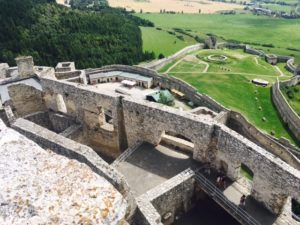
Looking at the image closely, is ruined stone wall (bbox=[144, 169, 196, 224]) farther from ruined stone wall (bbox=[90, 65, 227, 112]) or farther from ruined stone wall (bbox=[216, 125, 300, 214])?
ruined stone wall (bbox=[90, 65, 227, 112])

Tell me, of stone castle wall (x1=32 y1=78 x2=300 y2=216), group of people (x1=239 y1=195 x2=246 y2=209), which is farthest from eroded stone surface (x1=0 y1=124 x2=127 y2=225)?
group of people (x1=239 y1=195 x2=246 y2=209)

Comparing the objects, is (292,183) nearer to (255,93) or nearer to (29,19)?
(255,93)

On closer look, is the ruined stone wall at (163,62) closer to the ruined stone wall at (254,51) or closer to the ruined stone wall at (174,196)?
the ruined stone wall at (254,51)

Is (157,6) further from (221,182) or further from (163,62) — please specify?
(221,182)

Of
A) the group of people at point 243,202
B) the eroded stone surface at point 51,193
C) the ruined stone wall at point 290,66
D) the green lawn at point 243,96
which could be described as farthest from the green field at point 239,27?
the eroded stone surface at point 51,193

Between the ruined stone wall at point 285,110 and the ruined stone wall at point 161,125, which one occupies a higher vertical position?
the ruined stone wall at point 161,125

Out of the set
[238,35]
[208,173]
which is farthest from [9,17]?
[238,35]
